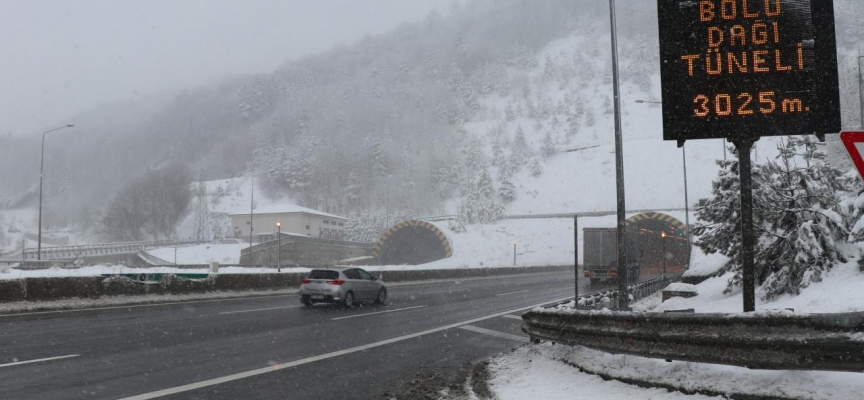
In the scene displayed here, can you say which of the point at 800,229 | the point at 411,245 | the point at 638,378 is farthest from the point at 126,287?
the point at 411,245

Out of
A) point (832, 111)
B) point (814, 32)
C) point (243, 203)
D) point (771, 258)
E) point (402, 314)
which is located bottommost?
point (402, 314)

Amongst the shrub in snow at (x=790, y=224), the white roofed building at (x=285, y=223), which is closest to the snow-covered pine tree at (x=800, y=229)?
the shrub in snow at (x=790, y=224)

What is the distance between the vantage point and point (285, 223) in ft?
340

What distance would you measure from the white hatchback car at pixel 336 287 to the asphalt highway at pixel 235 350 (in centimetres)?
138

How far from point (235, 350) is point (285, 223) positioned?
95.0 m

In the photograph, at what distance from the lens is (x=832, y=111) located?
8.03m

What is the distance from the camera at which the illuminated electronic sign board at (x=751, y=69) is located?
26.6 feet

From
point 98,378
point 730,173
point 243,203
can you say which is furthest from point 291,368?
point 243,203

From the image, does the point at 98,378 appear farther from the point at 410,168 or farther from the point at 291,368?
the point at 410,168

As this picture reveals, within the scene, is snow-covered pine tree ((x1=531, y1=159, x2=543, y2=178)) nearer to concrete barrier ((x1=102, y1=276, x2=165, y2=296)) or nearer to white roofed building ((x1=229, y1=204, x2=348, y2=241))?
white roofed building ((x1=229, y1=204, x2=348, y2=241))

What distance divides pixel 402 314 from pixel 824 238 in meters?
11.6

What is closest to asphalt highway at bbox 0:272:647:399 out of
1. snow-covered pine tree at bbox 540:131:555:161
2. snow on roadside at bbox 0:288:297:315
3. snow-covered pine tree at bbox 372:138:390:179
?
snow on roadside at bbox 0:288:297:315

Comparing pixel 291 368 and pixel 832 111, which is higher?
pixel 832 111

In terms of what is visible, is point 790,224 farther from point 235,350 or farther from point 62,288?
point 62,288
